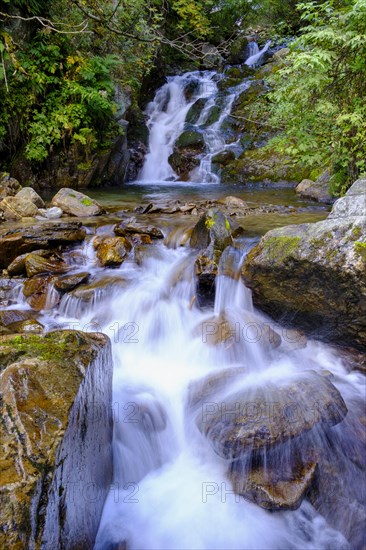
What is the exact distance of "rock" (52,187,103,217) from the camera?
748 centimetres

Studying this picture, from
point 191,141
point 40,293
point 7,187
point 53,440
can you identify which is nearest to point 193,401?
point 53,440

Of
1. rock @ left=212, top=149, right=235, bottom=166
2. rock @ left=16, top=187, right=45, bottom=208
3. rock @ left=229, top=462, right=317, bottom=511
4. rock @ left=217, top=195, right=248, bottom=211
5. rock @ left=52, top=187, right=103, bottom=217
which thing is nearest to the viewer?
rock @ left=229, top=462, right=317, bottom=511

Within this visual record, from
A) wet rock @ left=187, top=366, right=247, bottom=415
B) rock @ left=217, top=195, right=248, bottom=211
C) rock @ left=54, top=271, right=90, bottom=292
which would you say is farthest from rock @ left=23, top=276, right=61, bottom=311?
rock @ left=217, top=195, right=248, bottom=211

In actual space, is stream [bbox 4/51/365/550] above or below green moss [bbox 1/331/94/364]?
below

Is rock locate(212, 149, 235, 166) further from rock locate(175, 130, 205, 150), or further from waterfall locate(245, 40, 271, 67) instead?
waterfall locate(245, 40, 271, 67)

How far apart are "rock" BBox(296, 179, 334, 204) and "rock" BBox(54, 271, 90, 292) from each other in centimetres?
632

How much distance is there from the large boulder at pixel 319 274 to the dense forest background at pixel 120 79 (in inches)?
67.4

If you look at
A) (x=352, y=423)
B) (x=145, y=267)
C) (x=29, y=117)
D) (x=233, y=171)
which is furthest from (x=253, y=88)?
(x=352, y=423)

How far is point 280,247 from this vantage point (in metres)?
4.31

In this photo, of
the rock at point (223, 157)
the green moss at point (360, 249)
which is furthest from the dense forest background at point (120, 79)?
the rock at point (223, 157)

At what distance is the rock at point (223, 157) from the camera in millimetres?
13531

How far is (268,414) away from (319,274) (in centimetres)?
166

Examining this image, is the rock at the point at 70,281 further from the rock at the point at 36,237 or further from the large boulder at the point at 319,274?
the large boulder at the point at 319,274

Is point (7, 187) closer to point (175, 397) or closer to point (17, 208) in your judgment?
point (17, 208)
